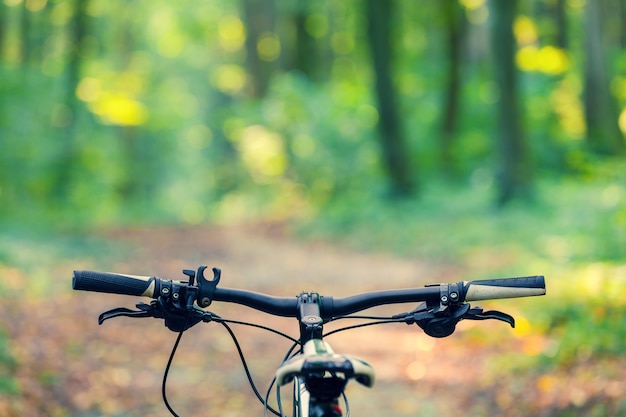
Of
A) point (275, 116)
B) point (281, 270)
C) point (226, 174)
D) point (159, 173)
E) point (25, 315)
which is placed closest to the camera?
point (25, 315)

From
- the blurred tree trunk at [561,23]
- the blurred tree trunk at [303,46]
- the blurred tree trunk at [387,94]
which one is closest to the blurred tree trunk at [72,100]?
the blurred tree trunk at [303,46]

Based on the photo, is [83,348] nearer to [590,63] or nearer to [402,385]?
[402,385]

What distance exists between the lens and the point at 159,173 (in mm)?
38781

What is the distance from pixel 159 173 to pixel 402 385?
107 ft

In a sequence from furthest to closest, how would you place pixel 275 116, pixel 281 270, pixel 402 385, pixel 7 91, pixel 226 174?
pixel 226 174 < pixel 275 116 < pixel 7 91 < pixel 281 270 < pixel 402 385

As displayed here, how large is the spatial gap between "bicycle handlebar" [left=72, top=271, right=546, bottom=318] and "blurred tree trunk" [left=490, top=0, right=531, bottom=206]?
1380cm

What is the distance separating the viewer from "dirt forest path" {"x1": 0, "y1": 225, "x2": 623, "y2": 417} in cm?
675

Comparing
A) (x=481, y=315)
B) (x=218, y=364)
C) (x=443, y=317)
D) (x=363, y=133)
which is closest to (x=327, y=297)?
(x=443, y=317)

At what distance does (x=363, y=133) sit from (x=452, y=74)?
3336mm

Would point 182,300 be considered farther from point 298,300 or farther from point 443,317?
point 443,317

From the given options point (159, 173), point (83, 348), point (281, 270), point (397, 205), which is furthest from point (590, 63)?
point (159, 173)

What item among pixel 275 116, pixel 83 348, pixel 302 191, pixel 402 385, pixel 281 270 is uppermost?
pixel 275 116

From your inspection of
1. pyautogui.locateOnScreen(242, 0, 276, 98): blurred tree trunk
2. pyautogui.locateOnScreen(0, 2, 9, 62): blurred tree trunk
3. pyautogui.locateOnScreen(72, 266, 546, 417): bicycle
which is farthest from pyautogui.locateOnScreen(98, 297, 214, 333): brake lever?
pyautogui.locateOnScreen(242, 0, 276, 98): blurred tree trunk

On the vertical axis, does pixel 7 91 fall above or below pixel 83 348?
above
